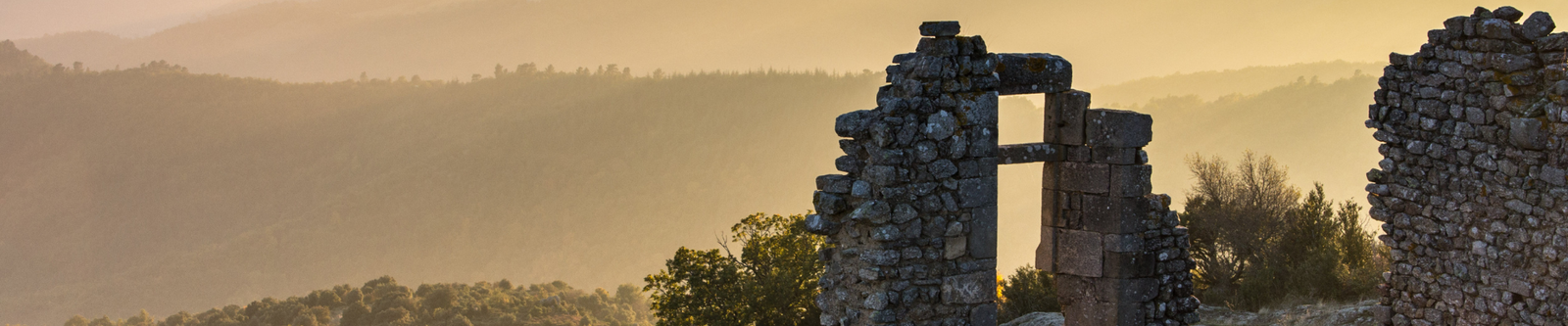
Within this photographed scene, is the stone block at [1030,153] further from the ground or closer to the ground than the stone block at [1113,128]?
closer to the ground

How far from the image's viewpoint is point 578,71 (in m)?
142

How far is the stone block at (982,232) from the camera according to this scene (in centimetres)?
884

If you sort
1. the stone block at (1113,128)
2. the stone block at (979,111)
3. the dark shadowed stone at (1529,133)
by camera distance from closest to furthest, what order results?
the stone block at (979,111) → the stone block at (1113,128) → the dark shadowed stone at (1529,133)

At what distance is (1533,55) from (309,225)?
122331 mm

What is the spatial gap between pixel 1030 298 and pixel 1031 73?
10.8 meters

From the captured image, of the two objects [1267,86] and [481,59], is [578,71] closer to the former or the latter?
[481,59]

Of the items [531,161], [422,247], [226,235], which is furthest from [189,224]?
[531,161]

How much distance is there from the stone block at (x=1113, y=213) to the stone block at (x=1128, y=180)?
63 mm

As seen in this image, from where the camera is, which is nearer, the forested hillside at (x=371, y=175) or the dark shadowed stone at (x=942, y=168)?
the dark shadowed stone at (x=942, y=168)

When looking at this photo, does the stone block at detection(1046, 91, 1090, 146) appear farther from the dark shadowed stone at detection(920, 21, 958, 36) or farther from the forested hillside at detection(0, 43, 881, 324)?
the forested hillside at detection(0, 43, 881, 324)

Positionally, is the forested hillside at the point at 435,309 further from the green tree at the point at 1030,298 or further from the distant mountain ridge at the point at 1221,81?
the distant mountain ridge at the point at 1221,81

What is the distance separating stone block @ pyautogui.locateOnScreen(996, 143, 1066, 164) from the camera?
9203 millimetres

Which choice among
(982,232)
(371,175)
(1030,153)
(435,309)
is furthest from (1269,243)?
(371,175)

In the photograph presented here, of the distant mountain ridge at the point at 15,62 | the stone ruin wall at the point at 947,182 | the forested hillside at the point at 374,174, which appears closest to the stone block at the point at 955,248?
the stone ruin wall at the point at 947,182
